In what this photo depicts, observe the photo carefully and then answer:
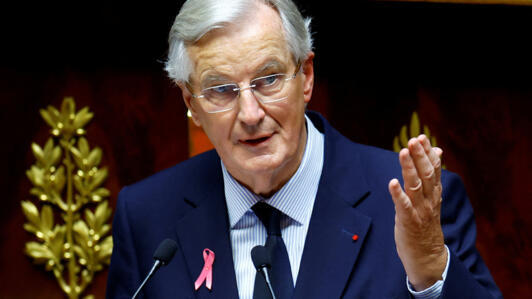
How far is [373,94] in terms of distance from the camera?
2.65m

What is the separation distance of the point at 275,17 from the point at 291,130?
33 centimetres

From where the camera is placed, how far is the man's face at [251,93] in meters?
1.95

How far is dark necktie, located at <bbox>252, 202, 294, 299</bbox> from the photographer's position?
1871 mm

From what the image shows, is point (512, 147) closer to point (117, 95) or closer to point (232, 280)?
point (232, 280)

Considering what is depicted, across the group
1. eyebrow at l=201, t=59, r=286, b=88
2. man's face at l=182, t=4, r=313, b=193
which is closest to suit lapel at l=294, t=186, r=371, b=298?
man's face at l=182, t=4, r=313, b=193

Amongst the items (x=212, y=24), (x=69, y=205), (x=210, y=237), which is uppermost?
(x=212, y=24)

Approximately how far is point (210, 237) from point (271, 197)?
22 centimetres

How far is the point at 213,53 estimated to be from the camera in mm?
1968

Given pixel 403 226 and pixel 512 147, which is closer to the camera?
pixel 403 226

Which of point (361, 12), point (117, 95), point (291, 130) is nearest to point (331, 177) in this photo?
point (291, 130)

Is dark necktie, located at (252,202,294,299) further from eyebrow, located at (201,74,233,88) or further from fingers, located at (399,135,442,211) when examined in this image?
fingers, located at (399,135,442,211)

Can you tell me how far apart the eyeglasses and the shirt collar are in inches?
10.3

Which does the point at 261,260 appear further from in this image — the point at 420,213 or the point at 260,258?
the point at 420,213

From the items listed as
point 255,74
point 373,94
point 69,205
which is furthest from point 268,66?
point 69,205
